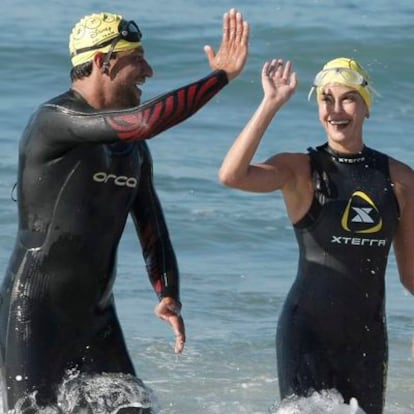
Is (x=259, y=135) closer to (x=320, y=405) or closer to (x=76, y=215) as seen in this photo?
(x=76, y=215)

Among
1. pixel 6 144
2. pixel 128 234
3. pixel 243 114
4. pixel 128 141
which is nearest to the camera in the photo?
pixel 128 141

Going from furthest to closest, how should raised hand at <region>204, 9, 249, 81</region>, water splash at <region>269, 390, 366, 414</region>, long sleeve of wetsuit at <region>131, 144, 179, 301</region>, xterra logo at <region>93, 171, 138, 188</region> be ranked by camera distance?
long sleeve of wetsuit at <region>131, 144, 179, 301</region>
water splash at <region>269, 390, 366, 414</region>
xterra logo at <region>93, 171, 138, 188</region>
raised hand at <region>204, 9, 249, 81</region>

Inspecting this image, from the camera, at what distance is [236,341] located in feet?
30.9

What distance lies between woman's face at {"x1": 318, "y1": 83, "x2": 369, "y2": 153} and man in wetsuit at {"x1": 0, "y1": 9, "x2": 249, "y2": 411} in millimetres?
670

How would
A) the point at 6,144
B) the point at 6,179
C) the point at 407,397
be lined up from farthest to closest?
the point at 6,144, the point at 6,179, the point at 407,397

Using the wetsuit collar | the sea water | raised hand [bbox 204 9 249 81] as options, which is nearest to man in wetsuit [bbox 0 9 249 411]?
raised hand [bbox 204 9 249 81]

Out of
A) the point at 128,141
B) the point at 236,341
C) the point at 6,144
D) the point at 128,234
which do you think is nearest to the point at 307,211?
the point at 128,141

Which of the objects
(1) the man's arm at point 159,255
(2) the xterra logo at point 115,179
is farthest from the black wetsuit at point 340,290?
(2) the xterra logo at point 115,179

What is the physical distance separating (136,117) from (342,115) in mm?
1099

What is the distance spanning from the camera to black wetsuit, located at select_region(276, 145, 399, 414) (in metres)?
6.27

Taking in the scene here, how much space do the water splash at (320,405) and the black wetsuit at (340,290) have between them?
4 cm

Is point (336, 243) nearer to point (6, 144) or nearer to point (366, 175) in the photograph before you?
point (366, 175)

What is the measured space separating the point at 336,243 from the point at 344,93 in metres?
0.64

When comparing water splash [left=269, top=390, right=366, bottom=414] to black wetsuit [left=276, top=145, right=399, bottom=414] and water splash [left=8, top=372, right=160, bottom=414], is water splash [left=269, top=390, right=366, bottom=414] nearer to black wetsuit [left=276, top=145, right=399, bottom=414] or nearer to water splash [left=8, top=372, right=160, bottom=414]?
black wetsuit [left=276, top=145, right=399, bottom=414]
